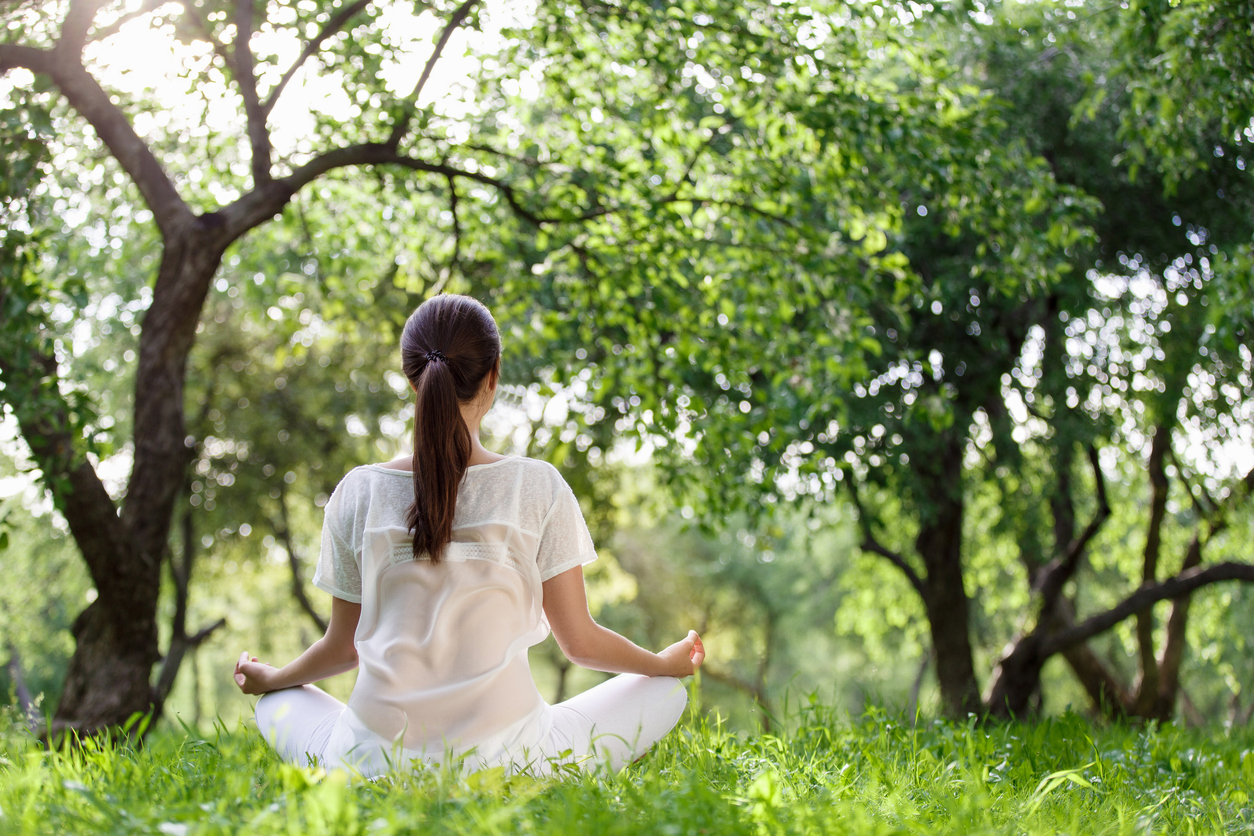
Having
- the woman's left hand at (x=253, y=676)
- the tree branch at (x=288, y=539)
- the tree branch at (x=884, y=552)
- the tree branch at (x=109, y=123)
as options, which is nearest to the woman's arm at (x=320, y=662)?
the woman's left hand at (x=253, y=676)

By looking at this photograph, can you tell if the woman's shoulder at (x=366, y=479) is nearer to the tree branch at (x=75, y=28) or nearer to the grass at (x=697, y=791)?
the grass at (x=697, y=791)

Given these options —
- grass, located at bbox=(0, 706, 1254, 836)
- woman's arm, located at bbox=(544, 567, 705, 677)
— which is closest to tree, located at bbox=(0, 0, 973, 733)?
grass, located at bbox=(0, 706, 1254, 836)

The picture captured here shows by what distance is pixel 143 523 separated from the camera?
5062 mm

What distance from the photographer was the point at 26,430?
4.35m

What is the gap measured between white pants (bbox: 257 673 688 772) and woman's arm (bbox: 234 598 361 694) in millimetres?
62

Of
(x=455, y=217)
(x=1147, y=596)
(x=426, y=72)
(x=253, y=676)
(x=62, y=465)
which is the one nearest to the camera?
(x=253, y=676)

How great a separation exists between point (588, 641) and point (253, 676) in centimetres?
113

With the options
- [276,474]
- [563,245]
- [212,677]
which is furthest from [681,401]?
[212,677]

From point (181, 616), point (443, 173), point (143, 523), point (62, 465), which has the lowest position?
point (181, 616)

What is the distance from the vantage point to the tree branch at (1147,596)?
9.20m

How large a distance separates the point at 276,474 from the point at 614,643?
461 inches

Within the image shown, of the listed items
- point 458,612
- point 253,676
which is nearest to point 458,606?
point 458,612

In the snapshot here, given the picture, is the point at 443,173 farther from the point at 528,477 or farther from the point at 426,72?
the point at 528,477

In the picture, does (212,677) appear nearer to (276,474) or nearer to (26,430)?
(276,474)
